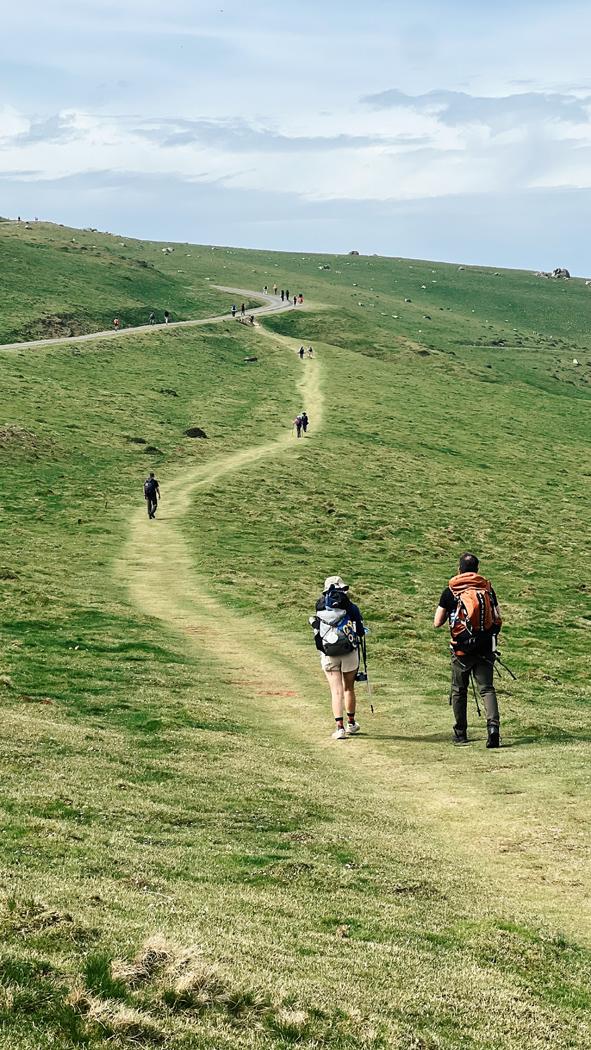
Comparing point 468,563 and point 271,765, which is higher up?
point 468,563

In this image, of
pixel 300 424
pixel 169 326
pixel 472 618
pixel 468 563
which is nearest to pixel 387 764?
pixel 472 618

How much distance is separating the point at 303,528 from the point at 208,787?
34.6 metres

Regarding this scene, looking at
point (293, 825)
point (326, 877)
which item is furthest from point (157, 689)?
point (326, 877)

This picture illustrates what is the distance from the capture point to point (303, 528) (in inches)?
1916

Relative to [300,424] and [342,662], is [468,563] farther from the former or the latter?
[300,424]

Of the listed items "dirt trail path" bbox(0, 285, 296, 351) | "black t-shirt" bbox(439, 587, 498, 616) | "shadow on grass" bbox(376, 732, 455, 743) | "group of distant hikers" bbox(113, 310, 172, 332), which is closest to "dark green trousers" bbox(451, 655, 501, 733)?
"shadow on grass" bbox(376, 732, 455, 743)

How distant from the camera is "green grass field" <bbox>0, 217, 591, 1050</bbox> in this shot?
7.73 m

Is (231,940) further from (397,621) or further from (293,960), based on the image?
(397,621)

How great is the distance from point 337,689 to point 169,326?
103956mm

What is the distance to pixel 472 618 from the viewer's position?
57.3 ft

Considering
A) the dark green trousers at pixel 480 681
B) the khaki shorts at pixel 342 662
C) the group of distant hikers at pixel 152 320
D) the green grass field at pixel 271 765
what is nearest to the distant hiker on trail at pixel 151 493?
the green grass field at pixel 271 765

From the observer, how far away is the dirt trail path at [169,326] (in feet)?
317

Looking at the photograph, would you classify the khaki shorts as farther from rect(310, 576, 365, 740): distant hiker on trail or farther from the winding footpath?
the winding footpath

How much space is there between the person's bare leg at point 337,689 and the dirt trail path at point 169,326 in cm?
7837
